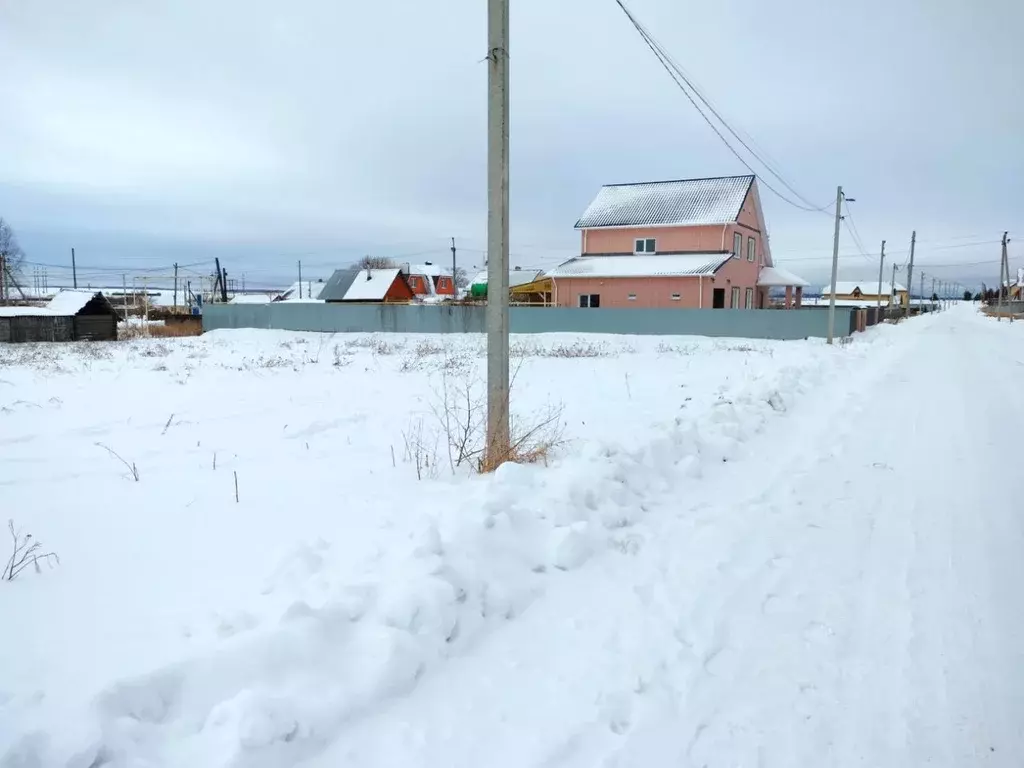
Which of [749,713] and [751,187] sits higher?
[751,187]

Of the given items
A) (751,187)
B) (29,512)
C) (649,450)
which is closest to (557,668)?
(649,450)

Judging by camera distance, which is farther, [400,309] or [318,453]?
[400,309]

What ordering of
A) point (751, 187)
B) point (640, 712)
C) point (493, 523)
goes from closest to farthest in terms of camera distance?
1. point (640, 712)
2. point (493, 523)
3. point (751, 187)

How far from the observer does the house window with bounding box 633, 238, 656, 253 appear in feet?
113

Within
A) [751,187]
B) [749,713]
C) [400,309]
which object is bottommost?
[749,713]

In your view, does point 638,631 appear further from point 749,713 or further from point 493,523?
point 493,523

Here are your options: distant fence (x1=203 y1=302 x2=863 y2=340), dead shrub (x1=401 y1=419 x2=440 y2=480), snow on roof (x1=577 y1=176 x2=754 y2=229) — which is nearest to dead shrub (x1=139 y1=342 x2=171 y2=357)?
distant fence (x1=203 y1=302 x2=863 y2=340)

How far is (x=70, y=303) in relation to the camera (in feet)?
96.0

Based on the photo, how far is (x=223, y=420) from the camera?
8.44 meters

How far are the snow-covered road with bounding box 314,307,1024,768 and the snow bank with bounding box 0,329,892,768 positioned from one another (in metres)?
0.19

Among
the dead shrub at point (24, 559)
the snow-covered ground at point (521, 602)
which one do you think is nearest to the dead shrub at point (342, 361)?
the snow-covered ground at point (521, 602)

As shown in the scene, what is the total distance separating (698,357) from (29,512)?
52.9 ft

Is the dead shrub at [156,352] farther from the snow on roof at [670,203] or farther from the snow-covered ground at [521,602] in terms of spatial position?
the snow on roof at [670,203]

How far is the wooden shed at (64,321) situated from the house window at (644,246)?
26.1 meters
